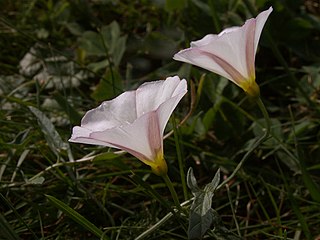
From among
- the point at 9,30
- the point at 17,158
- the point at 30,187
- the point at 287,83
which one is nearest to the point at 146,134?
the point at 30,187

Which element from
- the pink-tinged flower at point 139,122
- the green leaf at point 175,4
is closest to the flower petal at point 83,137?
the pink-tinged flower at point 139,122

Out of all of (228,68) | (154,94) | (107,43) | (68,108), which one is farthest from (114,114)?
(107,43)

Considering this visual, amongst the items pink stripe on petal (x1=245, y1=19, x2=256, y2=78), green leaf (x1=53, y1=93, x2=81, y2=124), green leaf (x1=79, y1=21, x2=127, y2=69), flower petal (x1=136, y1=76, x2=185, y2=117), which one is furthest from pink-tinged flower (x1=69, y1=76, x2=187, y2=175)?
green leaf (x1=79, y1=21, x2=127, y2=69)

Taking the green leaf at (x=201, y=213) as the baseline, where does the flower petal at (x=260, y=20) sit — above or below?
above

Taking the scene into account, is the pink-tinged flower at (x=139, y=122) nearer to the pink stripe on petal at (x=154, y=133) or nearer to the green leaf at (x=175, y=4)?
the pink stripe on petal at (x=154, y=133)

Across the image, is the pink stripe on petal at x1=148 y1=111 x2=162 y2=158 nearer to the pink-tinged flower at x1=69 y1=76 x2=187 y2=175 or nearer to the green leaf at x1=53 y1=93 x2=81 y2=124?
the pink-tinged flower at x1=69 y1=76 x2=187 y2=175

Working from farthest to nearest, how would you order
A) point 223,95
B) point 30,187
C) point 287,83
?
point 287,83, point 223,95, point 30,187

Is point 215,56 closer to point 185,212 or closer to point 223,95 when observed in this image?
point 185,212
